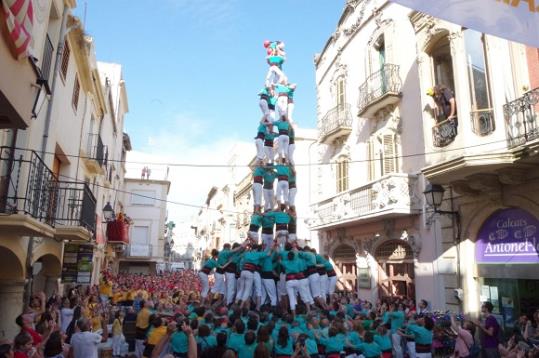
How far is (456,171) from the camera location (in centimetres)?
1128

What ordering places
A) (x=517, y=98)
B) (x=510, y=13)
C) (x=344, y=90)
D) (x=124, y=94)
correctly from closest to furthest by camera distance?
1. (x=510, y=13)
2. (x=517, y=98)
3. (x=344, y=90)
4. (x=124, y=94)

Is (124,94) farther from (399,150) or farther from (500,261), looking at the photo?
(500,261)

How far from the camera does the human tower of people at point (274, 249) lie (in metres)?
11.3

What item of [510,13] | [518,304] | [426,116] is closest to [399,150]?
[426,116]

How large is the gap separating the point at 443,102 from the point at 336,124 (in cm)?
740

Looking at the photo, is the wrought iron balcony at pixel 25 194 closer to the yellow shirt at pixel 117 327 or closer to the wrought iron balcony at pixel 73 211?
the wrought iron balcony at pixel 73 211

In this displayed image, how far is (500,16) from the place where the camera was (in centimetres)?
388

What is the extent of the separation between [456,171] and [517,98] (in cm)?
226

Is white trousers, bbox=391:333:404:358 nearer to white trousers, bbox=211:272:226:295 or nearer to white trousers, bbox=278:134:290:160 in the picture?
white trousers, bbox=211:272:226:295

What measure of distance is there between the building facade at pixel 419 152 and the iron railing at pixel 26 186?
9.46m

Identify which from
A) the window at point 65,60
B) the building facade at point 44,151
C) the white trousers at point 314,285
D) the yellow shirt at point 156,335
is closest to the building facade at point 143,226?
the building facade at point 44,151

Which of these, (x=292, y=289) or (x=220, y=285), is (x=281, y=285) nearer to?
(x=292, y=289)

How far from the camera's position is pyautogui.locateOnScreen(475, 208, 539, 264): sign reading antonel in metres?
10.8

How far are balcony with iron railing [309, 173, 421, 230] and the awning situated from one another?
471 inches
